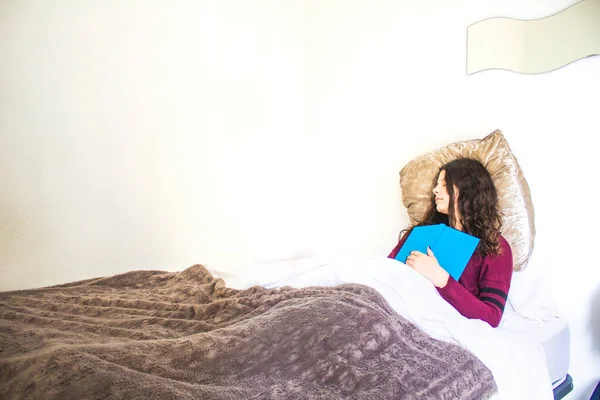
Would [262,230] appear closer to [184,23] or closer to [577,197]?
[184,23]

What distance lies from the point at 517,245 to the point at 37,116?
213 centimetres

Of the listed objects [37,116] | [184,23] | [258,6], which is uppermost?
[258,6]

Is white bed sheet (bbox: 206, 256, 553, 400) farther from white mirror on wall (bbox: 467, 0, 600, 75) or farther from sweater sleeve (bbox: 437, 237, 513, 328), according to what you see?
white mirror on wall (bbox: 467, 0, 600, 75)

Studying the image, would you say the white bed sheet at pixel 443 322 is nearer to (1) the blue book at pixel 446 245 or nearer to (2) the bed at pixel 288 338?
(2) the bed at pixel 288 338

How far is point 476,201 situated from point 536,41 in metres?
0.71

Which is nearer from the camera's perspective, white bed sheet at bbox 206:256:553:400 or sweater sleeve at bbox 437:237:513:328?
white bed sheet at bbox 206:256:553:400

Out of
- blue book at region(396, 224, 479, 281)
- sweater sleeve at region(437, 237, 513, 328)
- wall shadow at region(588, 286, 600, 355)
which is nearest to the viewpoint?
sweater sleeve at region(437, 237, 513, 328)

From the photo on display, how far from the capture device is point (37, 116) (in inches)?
77.6

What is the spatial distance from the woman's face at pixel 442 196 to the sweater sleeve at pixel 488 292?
231 mm

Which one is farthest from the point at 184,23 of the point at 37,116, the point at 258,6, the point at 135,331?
the point at 135,331

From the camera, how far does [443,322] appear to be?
1.14 m

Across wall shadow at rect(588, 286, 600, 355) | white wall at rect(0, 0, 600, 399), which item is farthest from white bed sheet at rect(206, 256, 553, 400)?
white wall at rect(0, 0, 600, 399)

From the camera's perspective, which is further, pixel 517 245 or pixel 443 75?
pixel 443 75

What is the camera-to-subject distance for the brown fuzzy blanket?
76 cm
